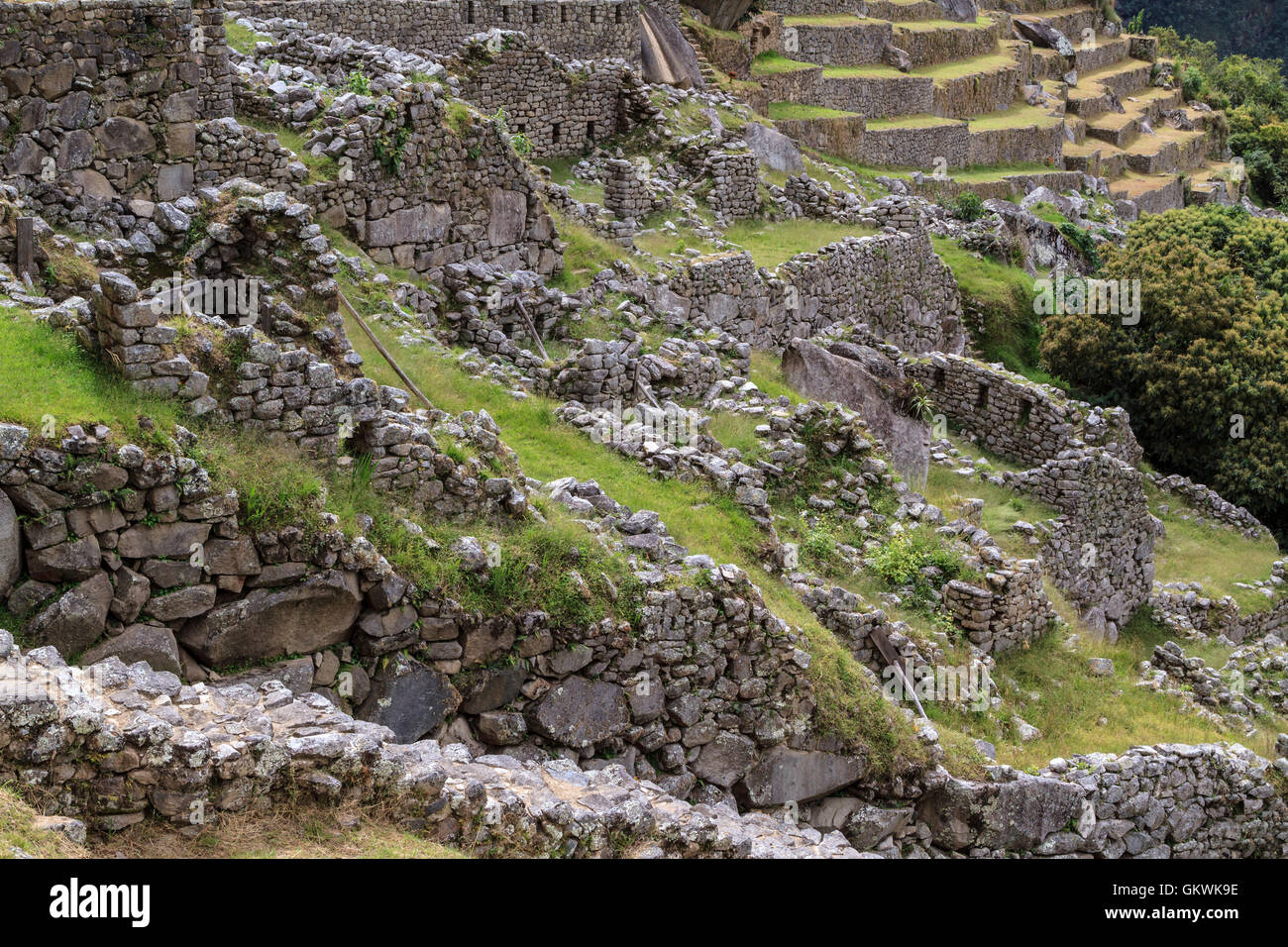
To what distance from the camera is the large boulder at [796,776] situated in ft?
42.3

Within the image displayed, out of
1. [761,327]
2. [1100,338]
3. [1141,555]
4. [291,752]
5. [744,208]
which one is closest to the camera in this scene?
[291,752]

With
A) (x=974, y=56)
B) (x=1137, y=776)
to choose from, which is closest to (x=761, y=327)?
(x=1137, y=776)

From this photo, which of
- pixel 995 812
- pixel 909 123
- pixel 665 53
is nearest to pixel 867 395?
pixel 995 812

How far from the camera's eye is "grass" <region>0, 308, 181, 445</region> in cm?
962

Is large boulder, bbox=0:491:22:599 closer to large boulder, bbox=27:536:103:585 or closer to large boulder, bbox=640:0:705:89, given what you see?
large boulder, bbox=27:536:103:585

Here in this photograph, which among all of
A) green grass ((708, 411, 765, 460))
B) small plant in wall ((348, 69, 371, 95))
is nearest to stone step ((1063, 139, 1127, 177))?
green grass ((708, 411, 765, 460))

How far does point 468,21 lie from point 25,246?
712 inches

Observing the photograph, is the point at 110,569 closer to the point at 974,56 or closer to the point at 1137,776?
the point at 1137,776

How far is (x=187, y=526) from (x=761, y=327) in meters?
16.7

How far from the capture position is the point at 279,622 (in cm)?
1027

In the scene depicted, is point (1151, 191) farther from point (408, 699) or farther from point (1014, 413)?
point (408, 699)

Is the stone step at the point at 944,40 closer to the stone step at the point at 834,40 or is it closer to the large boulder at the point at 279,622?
the stone step at the point at 834,40

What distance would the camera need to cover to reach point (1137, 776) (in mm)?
14648

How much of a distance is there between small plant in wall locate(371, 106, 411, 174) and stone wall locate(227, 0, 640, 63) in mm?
6514
